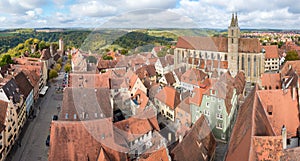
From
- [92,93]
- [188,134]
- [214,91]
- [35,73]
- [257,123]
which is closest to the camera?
[257,123]

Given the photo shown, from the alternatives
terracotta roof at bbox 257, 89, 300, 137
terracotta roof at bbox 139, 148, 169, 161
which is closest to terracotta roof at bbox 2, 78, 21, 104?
terracotta roof at bbox 139, 148, 169, 161

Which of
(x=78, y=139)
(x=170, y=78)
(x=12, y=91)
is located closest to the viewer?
(x=78, y=139)

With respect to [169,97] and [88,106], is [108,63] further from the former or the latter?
[88,106]

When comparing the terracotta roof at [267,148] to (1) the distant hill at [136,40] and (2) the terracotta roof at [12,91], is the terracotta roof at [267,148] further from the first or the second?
(2) the terracotta roof at [12,91]

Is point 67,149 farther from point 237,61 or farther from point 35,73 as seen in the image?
point 237,61

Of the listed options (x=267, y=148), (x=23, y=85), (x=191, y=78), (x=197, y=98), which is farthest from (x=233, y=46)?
(x=267, y=148)

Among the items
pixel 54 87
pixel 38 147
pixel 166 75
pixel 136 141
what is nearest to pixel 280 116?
pixel 136 141
